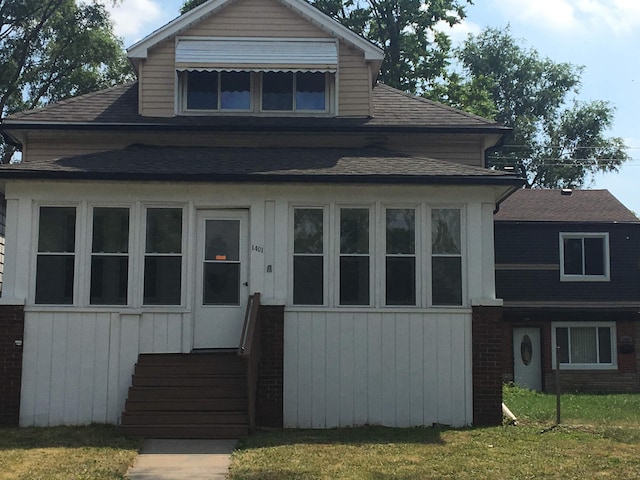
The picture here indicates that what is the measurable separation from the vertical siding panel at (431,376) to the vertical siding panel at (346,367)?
0.99m

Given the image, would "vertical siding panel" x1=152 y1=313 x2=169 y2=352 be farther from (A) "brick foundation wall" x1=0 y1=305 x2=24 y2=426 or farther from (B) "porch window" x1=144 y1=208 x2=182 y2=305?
(A) "brick foundation wall" x1=0 y1=305 x2=24 y2=426

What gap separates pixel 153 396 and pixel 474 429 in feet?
14.6

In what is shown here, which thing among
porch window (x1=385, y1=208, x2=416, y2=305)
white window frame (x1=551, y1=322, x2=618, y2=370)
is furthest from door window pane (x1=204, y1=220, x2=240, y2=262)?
white window frame (x1=551, y1=322, x2=618, y2=370)

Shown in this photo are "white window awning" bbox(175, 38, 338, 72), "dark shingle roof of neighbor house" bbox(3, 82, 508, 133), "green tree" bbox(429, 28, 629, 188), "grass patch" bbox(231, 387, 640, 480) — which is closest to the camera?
"grass patch" bbox(231, 387, 640, 480)

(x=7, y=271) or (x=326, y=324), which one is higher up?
→ (x=7, y=271)

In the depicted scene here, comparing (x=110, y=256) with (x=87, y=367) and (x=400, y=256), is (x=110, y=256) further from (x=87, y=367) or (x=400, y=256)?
(x=400, y=256)

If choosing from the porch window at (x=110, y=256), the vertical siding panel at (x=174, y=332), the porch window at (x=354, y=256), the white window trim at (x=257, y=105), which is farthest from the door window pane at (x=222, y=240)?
the white window trim at (x=257, y=105)

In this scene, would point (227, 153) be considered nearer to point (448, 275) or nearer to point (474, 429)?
point (448, 275)

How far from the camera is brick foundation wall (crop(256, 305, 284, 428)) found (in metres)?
10.4

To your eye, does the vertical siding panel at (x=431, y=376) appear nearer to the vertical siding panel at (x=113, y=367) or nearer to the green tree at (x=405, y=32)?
the vertical siding panel at (x=113, y=367)

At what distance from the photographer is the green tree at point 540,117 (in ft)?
138

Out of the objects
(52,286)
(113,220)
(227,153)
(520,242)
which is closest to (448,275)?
(227,153)

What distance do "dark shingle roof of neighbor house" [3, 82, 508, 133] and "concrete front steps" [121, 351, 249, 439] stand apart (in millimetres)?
4506

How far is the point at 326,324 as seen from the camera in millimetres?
10664
